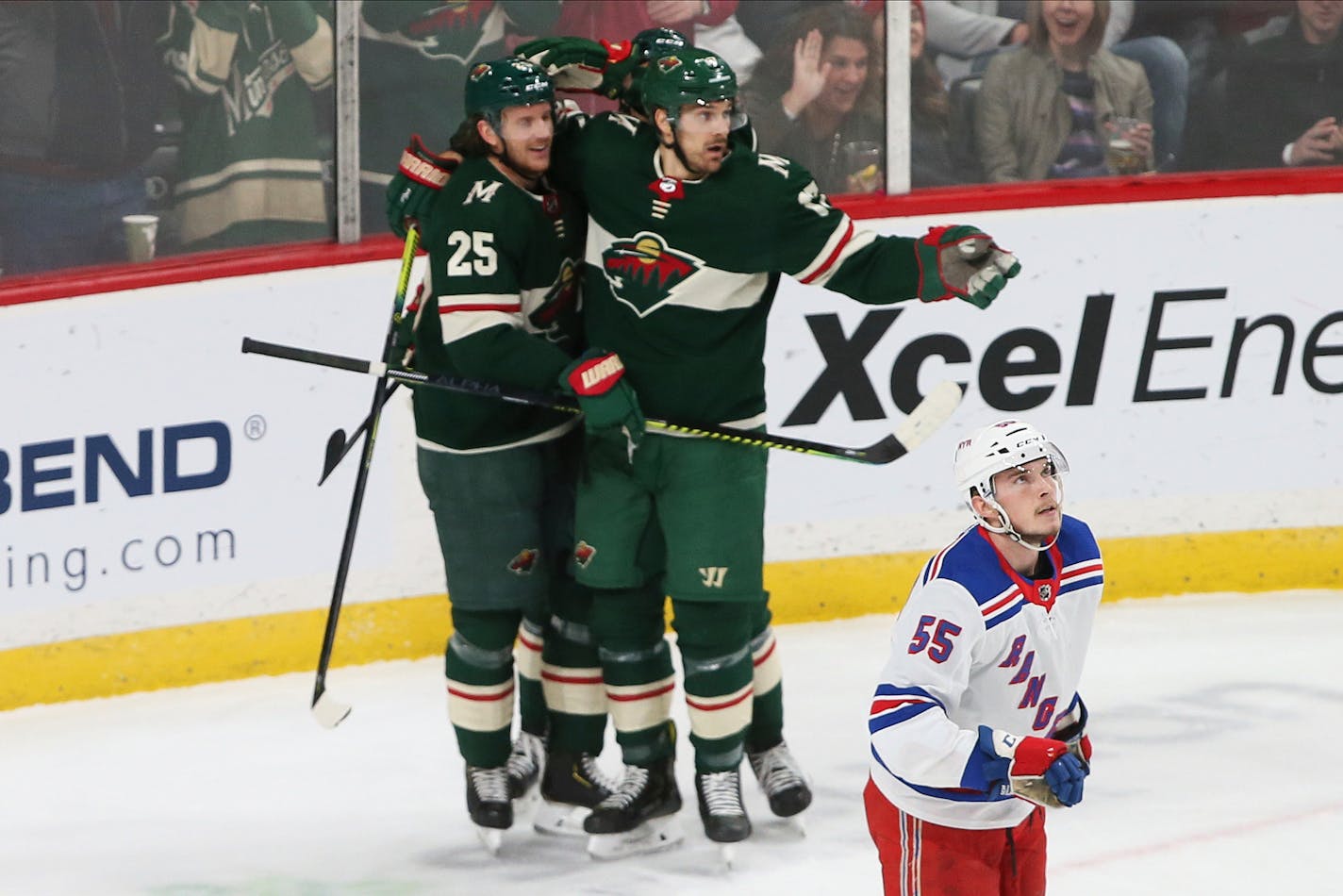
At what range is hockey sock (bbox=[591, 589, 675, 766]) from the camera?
3.77m

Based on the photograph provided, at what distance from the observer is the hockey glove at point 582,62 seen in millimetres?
3807

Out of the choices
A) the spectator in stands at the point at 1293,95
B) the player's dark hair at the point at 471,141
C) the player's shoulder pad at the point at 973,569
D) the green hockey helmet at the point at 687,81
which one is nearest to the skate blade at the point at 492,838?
the player's dark hair at the point at 471,141

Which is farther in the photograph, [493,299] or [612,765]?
[612,765]

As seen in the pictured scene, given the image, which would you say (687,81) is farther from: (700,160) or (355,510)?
(355,510)

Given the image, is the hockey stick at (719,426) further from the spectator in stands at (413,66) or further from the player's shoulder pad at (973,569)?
the spectator in stands at (413,66)

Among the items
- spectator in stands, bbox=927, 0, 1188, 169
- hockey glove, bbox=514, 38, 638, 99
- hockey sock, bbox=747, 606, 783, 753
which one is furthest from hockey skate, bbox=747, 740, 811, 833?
spectator in stands, bbox=927, 0, 1188, 169

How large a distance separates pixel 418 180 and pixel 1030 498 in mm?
1581

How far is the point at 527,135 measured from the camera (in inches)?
142

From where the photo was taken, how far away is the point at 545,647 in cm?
398

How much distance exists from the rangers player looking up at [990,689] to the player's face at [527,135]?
129 cm

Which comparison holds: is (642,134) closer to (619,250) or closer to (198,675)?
(619,250)

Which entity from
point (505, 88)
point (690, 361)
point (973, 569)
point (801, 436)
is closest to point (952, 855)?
point (973, 569)

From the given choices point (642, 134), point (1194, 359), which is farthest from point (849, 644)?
point (642, 134)

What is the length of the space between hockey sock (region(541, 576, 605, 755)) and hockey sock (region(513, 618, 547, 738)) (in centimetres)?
7
